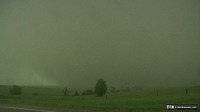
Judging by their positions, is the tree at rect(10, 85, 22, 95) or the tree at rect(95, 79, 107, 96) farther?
the tree at rect(10, 85, 22, 95)

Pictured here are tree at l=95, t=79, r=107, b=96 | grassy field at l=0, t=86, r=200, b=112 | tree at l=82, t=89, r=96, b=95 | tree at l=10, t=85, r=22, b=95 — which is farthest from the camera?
tree at l=10, t=85, r=22, b=95

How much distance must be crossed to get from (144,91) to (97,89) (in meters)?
9.04

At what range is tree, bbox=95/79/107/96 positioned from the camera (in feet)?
120

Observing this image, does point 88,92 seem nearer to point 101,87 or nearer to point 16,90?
point 101,87

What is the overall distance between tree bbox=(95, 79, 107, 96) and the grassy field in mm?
2078

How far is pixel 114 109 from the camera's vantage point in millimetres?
19484

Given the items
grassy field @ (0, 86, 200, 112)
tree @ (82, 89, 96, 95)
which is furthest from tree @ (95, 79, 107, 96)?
grassy field @ (0, 86, 200, 112)

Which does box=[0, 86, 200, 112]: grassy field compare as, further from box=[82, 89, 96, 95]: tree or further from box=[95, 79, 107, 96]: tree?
box=[95, 79, 107, 96]: tree

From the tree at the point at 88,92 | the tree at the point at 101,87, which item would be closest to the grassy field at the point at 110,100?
the tree at the point at 88,92

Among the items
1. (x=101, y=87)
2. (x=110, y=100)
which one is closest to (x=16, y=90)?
(x=101, y=87)

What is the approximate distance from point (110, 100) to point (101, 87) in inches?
421

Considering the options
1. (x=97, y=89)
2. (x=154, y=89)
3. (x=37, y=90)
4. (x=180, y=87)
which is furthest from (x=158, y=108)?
(x=37, y=90)

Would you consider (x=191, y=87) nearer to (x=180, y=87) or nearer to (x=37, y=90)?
(x=180, y=87)

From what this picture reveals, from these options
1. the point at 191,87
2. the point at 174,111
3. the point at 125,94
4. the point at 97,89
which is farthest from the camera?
the point at 97,89
